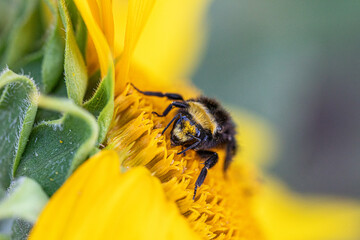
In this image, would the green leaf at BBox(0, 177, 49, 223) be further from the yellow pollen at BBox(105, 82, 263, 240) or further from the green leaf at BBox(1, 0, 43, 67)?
the green leaf at BBox(1, 0, 43, 67)

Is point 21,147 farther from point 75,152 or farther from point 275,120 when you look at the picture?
point 275,120

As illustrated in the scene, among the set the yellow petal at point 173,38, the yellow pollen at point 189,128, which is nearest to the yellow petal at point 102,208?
the yellow pollen at point 189,128

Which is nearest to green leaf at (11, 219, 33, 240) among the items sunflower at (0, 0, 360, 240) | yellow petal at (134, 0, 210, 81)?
sunflower at (0, 0, 360, 240)

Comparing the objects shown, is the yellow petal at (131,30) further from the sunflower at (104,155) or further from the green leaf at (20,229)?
the green leaf at (20,229)

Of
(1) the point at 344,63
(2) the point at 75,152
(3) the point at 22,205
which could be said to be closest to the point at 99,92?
(2) the point at 75,152

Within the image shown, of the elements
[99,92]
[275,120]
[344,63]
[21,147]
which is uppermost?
[99,92]

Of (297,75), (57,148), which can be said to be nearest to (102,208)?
(57,148)
